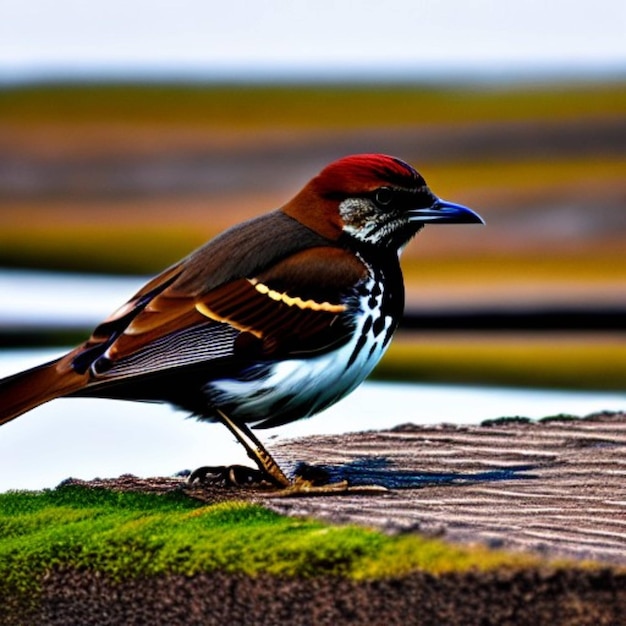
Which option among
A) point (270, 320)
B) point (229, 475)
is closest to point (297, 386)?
point (270, 320)

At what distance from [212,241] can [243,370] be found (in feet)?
1.45

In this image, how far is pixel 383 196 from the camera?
→ 4594 millimetres

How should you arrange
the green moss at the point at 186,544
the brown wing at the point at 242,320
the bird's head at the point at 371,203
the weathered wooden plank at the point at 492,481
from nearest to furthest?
1. the green moss at the point at 186,544
2. the weathered wooden plank at the point at 492,481
3. the brown wing at the point at 242,320
4. the bird's head at the point at 371,203

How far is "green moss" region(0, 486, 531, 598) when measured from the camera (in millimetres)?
3762

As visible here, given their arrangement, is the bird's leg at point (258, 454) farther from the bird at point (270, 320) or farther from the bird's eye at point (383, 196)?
the bird's eye at point (383, 196)

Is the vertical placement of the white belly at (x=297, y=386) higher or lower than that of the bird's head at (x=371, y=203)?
lower

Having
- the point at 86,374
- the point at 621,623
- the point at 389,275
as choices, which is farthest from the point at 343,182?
the point at 621,623

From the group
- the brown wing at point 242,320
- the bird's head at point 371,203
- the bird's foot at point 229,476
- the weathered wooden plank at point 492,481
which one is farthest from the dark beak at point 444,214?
→ the bird's foot at point 229,476

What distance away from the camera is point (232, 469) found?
4672 millimetres

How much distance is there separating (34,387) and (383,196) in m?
1.11

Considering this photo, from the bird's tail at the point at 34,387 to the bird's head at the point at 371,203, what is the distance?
0.81m

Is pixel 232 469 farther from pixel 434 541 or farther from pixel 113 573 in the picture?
pixel 434 541

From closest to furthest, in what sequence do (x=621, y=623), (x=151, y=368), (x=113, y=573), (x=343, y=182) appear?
(x=621, y=623) → (x=113, y=573) → (x=151, y=368) → (x=343, y=182)

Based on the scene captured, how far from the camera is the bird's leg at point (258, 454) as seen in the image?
4.50 m
